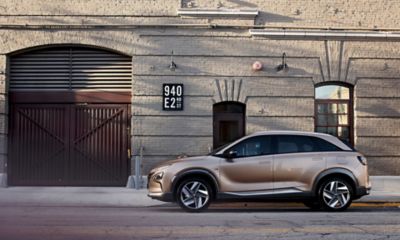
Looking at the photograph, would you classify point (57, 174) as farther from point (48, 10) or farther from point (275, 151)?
point (275, 151)

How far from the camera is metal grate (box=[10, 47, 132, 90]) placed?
60.7 ft

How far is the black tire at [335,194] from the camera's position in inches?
509

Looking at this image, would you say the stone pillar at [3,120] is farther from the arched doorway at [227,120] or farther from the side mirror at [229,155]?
the side mirror at [229,155]

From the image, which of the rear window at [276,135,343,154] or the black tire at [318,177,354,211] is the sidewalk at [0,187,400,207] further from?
the rear window at [276,135,343,154]

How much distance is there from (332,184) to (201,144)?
5.65 meters

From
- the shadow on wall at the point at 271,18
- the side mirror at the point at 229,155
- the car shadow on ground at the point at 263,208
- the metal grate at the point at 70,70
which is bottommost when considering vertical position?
the car shadow on ground at the point at 263,208

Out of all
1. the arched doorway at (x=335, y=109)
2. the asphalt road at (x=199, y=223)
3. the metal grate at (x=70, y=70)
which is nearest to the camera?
the asphalt road at (x=199, y=223)

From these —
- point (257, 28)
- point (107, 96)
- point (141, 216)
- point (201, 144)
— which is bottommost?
point (141, 216)

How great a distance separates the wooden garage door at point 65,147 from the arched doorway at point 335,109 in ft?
18.8

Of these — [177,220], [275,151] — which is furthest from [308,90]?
[177,220]

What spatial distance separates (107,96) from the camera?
18.5 meters

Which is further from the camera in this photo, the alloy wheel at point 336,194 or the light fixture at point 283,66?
the light fixture at point 283,66

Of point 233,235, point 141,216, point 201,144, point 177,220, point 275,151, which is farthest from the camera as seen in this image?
point 201,144

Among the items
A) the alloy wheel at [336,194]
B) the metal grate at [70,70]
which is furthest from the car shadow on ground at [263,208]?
the metal grate at [70,70]
